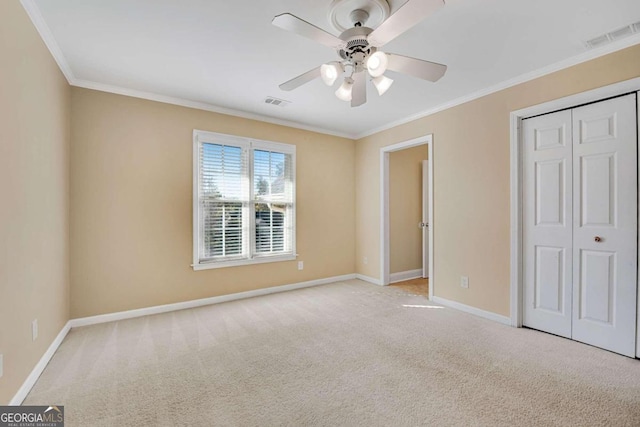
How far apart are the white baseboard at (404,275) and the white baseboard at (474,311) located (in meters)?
1.12

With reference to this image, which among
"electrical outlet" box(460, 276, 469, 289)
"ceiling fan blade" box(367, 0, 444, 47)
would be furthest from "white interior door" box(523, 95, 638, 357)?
"ceiling fan blade" box(367, 0, 444, 47)

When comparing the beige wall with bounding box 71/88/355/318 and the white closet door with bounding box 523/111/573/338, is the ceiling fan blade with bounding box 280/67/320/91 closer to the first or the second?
the beige wall with bounding box 71/88/355/318

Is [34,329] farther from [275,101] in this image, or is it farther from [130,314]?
[275,101]

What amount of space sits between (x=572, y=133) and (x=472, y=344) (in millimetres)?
2200

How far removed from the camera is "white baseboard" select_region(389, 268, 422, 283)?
16.4ft

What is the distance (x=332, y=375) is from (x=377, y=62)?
2214 millimetres

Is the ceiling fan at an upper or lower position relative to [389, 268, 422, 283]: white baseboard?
upper

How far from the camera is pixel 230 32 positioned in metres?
2.22

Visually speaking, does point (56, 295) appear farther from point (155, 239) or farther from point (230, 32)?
point (230, 32)

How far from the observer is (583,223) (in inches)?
104

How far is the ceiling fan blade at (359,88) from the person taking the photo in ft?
6.99

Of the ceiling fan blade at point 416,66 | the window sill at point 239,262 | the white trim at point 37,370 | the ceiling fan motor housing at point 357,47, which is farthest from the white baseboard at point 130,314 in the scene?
the ceiling fan blade at point 416,66

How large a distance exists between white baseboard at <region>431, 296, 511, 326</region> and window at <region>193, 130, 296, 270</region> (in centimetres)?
223

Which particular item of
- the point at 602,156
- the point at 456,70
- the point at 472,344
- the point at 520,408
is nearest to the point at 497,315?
the point at 472,344
